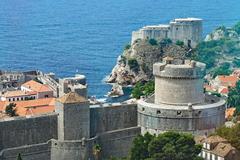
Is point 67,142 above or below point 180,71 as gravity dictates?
below

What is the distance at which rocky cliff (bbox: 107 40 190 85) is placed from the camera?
83000 millimetres

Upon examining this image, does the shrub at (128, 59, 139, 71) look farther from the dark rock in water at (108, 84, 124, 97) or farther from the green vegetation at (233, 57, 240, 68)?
the green vegetation at (233, 57, 240, 68)

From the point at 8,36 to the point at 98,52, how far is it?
3057cm

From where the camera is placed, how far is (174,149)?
33.6m

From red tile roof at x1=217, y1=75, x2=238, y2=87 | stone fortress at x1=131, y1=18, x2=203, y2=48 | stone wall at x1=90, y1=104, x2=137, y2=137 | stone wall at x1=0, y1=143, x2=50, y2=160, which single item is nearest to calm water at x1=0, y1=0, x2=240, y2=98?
stone fortress at x1=131, y1=18, x2=203, y2=48

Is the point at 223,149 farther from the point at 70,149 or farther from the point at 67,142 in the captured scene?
the point at 67,142

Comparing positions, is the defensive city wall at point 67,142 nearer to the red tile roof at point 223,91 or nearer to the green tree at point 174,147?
the green tree at point 174,147

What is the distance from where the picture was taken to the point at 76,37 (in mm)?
130125

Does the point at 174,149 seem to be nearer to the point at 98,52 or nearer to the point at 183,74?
the point at 183,74

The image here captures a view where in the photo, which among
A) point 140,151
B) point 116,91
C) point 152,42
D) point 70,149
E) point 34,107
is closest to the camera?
point 140,151

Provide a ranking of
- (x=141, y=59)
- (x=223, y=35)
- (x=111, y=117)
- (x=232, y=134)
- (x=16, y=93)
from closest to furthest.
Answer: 1. (x=232, y=134)
2. (x=111, y=117)
3. (x=16, y=93)
4. (x=141, y=59)
5. (x=223, y=35)

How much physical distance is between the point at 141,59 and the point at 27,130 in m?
49.4

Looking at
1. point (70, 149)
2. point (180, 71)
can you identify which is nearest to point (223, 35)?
point (180, 71)

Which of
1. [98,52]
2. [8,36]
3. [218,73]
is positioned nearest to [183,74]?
[218,73]
